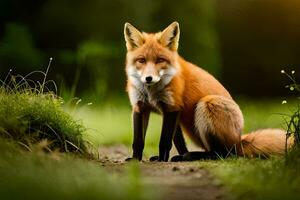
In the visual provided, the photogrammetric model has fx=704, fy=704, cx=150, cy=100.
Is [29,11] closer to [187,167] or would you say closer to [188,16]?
[188,16]

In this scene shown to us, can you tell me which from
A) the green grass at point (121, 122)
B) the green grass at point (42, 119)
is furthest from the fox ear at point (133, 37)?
the green grass at point (121, 122)

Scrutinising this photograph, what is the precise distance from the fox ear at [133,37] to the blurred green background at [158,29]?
7861mm

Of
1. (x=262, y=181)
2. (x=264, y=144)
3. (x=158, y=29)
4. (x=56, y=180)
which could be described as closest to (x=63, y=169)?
(x=56, y=180)

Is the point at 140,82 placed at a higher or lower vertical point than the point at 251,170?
higher

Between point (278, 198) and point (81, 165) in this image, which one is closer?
point (278, 198)

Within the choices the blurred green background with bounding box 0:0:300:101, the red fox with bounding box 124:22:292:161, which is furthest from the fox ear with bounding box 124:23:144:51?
the blurred green background with bounding box 0:0:300:101

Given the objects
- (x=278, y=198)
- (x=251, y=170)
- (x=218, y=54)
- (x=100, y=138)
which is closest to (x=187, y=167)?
(x=251, y=170)

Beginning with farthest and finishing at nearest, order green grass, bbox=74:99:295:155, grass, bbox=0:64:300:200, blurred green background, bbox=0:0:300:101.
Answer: blurred green background, bbox=0:0:300:101 → green grass, bbox=74:99:295:155 → grass, bbox=0:64:300:200

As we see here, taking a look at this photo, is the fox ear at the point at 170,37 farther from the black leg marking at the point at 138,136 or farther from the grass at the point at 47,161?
the grass at the point at 47,161

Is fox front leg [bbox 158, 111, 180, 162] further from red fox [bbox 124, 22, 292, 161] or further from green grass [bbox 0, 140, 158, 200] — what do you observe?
A: green grass [bbox 0, 140, 158, 200]

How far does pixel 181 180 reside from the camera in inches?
208

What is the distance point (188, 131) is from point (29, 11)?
968 centimetres

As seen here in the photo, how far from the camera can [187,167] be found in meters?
6.14

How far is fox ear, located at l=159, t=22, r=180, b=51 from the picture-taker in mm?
7406
